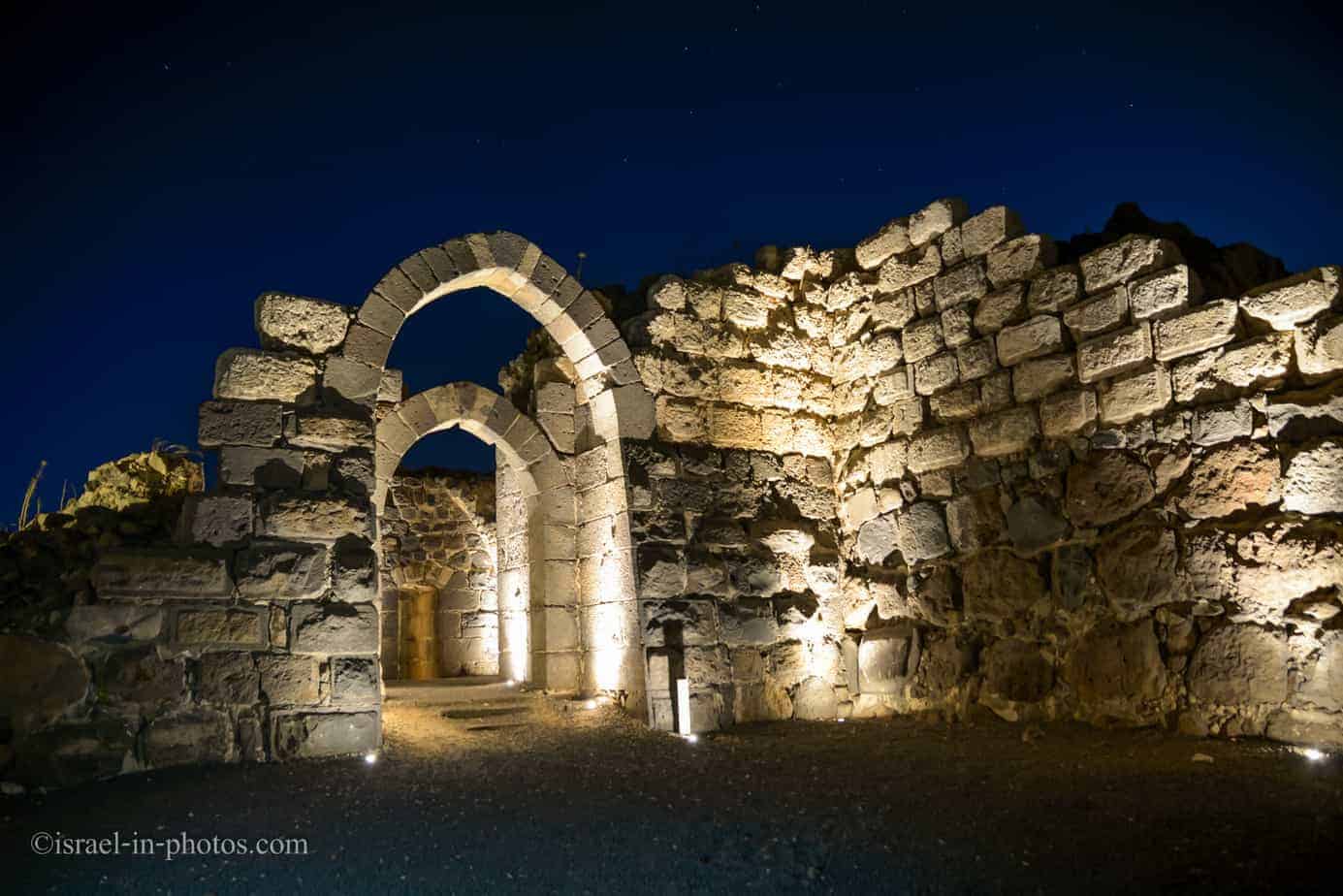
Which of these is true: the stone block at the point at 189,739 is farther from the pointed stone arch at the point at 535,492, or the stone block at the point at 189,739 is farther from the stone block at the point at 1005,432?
the stone block at the point at 1005,432

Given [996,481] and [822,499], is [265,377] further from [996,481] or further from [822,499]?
[996,481]

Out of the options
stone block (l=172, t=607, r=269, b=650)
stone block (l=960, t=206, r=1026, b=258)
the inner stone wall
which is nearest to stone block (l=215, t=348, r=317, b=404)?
stone block (l=172, t=607, r=269, b=650)

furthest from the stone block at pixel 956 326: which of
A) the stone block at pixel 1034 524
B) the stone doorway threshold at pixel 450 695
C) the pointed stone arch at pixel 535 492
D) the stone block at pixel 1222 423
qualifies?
the stone doorway threshold at pixel 450 695

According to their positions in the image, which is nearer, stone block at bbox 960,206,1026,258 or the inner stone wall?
the inner stone wall

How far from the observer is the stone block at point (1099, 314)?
5.64m

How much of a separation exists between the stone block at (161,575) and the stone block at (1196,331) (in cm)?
559

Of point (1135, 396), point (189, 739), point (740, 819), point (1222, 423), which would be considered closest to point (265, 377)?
point (189, 739)

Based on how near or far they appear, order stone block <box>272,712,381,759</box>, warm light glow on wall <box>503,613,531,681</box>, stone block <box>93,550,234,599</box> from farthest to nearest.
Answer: warm light glow on wall <box>503,613,531,681</box> → stone block <box>272,712,381,759</box> → stone block <box>93,550,234,599</box>

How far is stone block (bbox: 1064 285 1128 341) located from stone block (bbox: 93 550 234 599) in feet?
17.6

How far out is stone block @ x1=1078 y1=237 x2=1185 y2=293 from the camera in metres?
5.52

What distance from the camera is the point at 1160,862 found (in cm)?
286

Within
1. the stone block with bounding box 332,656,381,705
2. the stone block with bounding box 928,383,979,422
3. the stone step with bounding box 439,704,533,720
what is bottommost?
the stone step with bounding box 439,704,533,720

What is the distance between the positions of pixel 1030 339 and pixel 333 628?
15.7ft

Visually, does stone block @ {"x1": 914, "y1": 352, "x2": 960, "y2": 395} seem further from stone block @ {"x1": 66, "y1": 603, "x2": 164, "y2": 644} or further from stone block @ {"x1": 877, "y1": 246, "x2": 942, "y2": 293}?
stone block @ {"x1": 66, "y1": 603, "x2": 164, "y2": 644}
